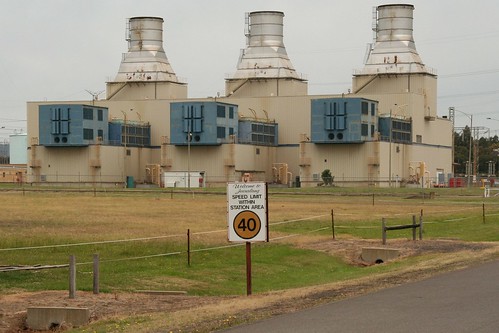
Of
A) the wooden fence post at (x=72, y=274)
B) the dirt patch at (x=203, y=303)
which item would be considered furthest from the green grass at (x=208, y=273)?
the wooden fence post at (x=72, y=274)

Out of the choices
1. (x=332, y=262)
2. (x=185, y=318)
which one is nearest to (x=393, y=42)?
(x=332, y=262)

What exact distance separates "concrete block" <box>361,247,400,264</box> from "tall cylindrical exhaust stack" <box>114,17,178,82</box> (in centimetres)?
10460

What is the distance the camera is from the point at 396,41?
128375mm

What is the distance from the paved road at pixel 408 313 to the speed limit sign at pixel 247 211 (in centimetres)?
267

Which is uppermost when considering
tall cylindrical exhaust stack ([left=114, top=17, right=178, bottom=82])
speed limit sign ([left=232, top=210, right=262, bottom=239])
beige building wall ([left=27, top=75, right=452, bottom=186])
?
tall cylindrical exhaust stack ([left=114, top=17, right=178, bottom=82])

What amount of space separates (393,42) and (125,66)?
35873 millimetres

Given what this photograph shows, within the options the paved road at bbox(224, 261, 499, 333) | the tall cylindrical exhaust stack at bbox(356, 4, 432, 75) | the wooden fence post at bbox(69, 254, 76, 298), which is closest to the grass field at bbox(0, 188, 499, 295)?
the wooden fence post at bbox(69, 254, 76, 298)

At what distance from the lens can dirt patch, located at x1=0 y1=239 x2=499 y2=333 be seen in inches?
681

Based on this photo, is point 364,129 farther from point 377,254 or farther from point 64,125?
point 377,254

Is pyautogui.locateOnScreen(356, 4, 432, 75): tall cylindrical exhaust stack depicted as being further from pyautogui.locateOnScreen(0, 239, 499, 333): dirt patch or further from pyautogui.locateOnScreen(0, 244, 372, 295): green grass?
pyautogui.locateOnScreen(0, 239, 499, 333): dirt patch

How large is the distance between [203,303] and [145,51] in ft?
386

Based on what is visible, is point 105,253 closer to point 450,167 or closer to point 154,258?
point 154,258

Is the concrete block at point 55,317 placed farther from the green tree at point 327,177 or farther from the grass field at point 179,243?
the green tree at point 327,177

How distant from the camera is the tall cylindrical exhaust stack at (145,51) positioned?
136m
